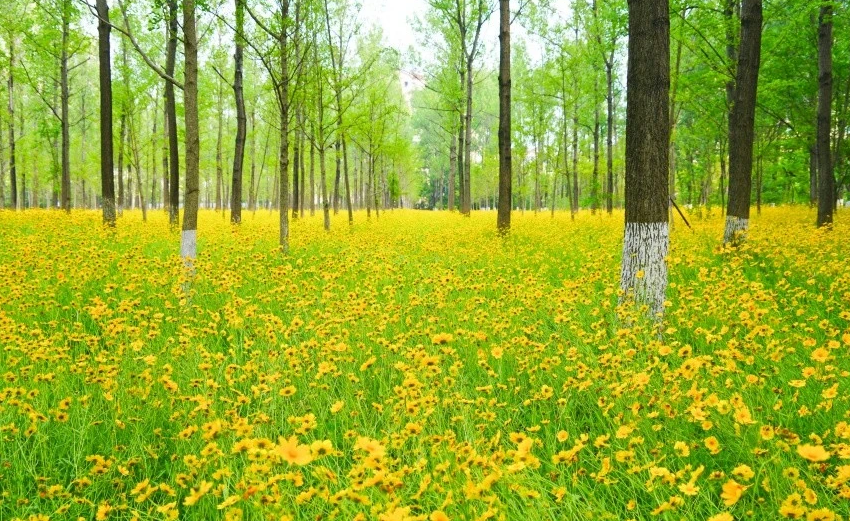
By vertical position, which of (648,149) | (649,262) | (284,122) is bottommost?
(649,262)

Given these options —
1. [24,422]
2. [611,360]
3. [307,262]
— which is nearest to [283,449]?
[611,360]

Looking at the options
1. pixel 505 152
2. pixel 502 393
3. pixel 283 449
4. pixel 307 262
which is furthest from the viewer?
pixel 505 152

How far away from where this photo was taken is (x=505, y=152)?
13.2 meters

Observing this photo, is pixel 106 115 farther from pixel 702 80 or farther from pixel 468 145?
pixel 702 80

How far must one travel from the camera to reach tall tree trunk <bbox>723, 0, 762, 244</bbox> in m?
8.80

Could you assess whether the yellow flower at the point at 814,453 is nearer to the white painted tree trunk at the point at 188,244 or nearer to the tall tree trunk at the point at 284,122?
the white painted tree trunk at the point at 188,244

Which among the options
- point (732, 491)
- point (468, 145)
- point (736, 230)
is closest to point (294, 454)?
point (732, 491)

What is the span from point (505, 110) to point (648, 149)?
28.8 ft

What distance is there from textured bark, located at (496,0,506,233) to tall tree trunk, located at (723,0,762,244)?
518cm

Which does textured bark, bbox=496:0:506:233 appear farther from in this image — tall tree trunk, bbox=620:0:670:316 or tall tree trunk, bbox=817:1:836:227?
tall tree trunk, bbox=817:1:836:227

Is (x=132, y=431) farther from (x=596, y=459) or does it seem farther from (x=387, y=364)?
(x=596, y=459)

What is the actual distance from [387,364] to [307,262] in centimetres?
453

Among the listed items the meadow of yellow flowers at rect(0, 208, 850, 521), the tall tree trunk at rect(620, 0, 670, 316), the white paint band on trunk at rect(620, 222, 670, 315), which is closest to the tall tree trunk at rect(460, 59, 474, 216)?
the meadow of yellow flowers at rect(0, 208, 850, 521)

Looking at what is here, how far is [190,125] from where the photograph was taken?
21.6ft
